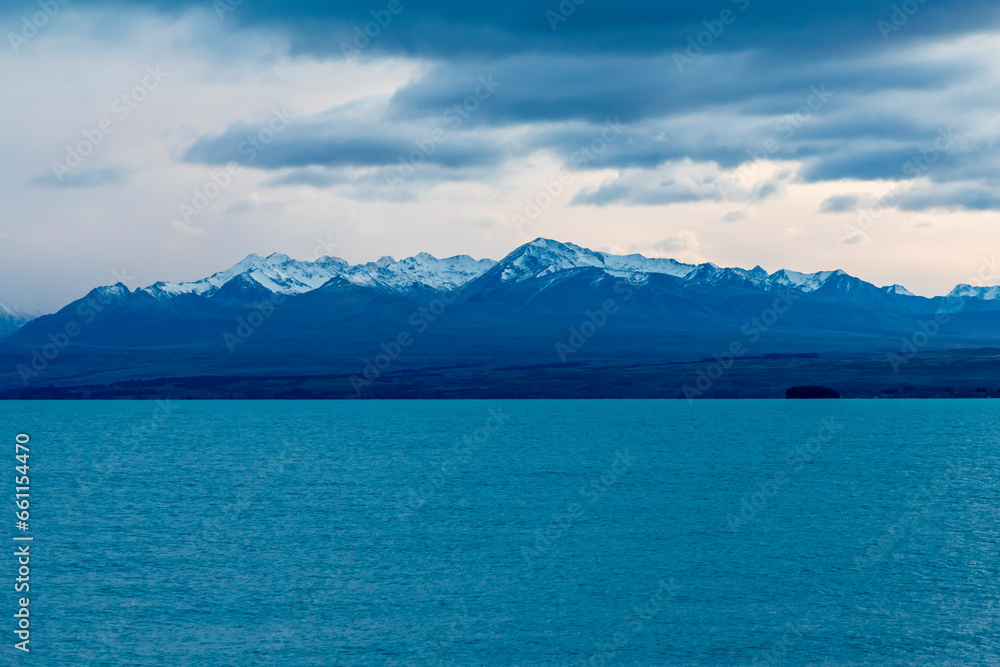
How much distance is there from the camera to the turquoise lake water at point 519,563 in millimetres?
42562

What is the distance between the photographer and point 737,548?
60.6 m

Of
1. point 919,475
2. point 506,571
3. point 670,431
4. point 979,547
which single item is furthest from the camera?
point 670,431

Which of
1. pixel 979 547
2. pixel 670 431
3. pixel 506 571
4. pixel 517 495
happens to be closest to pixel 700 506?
pixel 517 495

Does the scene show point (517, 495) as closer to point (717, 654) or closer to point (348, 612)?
point (348, 612)

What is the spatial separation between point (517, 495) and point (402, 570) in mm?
31130

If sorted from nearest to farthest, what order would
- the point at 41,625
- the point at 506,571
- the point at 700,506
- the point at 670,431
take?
the point at 41,625
the point at 506,571
the point at 700,506
the point at 670,431

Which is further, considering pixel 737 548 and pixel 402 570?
pixel 737 548

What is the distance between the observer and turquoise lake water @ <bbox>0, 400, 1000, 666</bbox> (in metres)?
42.6

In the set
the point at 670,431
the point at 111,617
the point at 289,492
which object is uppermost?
the point at 670,431

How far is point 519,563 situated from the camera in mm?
57375

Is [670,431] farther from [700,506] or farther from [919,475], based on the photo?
[700,506]

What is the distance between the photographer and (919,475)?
98.1 meters

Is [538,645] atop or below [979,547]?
below

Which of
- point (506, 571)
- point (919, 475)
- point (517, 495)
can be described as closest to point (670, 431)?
point (919, 475)
